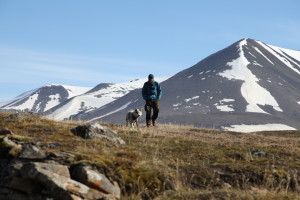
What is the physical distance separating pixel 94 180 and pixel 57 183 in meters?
0.85

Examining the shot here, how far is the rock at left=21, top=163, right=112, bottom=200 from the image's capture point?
8.56m

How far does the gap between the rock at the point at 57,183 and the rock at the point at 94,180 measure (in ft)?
0.78

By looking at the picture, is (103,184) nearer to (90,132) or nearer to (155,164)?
(155,164)

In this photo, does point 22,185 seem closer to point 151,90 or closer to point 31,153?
point 31,153

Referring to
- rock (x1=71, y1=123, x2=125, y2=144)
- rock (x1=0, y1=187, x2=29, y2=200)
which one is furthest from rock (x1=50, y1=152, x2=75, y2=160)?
rock (x1=71, y1=123, x2=125, y2=144)

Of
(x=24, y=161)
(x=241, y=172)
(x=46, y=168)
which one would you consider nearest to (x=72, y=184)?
(x=46, y=168)

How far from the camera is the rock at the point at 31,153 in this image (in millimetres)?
9578

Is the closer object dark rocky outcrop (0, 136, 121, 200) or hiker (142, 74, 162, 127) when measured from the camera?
dark rocky outcrop (0, 136, 121, 200)

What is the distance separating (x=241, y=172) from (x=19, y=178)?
17.2ft

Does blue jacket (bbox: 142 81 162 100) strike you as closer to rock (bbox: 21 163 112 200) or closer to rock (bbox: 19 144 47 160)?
rock (bbox: 19 144 47 160)

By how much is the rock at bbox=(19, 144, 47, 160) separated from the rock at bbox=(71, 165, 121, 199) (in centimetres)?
76

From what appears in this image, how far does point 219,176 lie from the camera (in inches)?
429

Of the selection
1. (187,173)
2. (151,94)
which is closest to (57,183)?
(187,173)

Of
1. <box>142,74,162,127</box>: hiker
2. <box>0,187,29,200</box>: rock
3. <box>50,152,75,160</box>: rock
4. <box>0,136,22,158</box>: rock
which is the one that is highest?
<box>142,74,162,127</box>: hiker
